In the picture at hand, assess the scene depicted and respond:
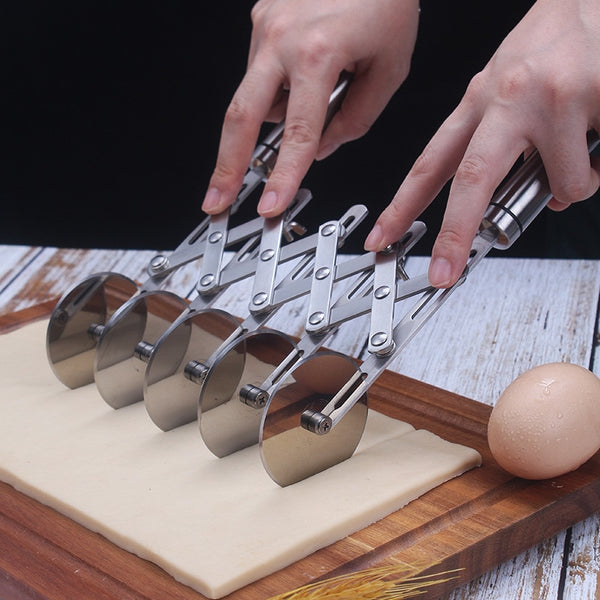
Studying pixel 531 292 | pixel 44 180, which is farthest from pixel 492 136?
pixel 44 180

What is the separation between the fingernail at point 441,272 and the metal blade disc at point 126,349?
399 millimetres

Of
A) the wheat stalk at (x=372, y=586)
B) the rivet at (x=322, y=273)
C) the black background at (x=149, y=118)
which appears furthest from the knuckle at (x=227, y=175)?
the black background at (x=149, y=118)

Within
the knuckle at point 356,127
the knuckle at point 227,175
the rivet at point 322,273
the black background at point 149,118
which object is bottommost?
the rivet at point 322,273

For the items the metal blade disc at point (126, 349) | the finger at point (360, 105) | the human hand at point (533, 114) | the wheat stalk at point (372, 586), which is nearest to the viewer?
the wheat stalk at point (372, 586)

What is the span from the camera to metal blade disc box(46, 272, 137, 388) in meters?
1.37

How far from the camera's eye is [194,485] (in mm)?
1117

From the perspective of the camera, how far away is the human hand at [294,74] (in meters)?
1.37

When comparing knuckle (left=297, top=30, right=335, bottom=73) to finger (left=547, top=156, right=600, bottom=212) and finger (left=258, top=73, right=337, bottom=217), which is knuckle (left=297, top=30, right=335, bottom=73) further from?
finger (left=547, top=156, right=600, bottom=212)

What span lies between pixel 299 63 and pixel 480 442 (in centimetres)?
59

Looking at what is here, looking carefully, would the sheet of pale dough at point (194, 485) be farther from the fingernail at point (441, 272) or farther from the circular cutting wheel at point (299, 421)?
the fingernail at point (441, 272)

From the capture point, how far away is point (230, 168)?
140 cm

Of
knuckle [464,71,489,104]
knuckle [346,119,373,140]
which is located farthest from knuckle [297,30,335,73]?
knuckle [464,71,489,104]

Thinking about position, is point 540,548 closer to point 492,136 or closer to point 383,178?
point 492,136

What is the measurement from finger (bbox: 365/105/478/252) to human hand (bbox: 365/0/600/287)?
0.11 ft
